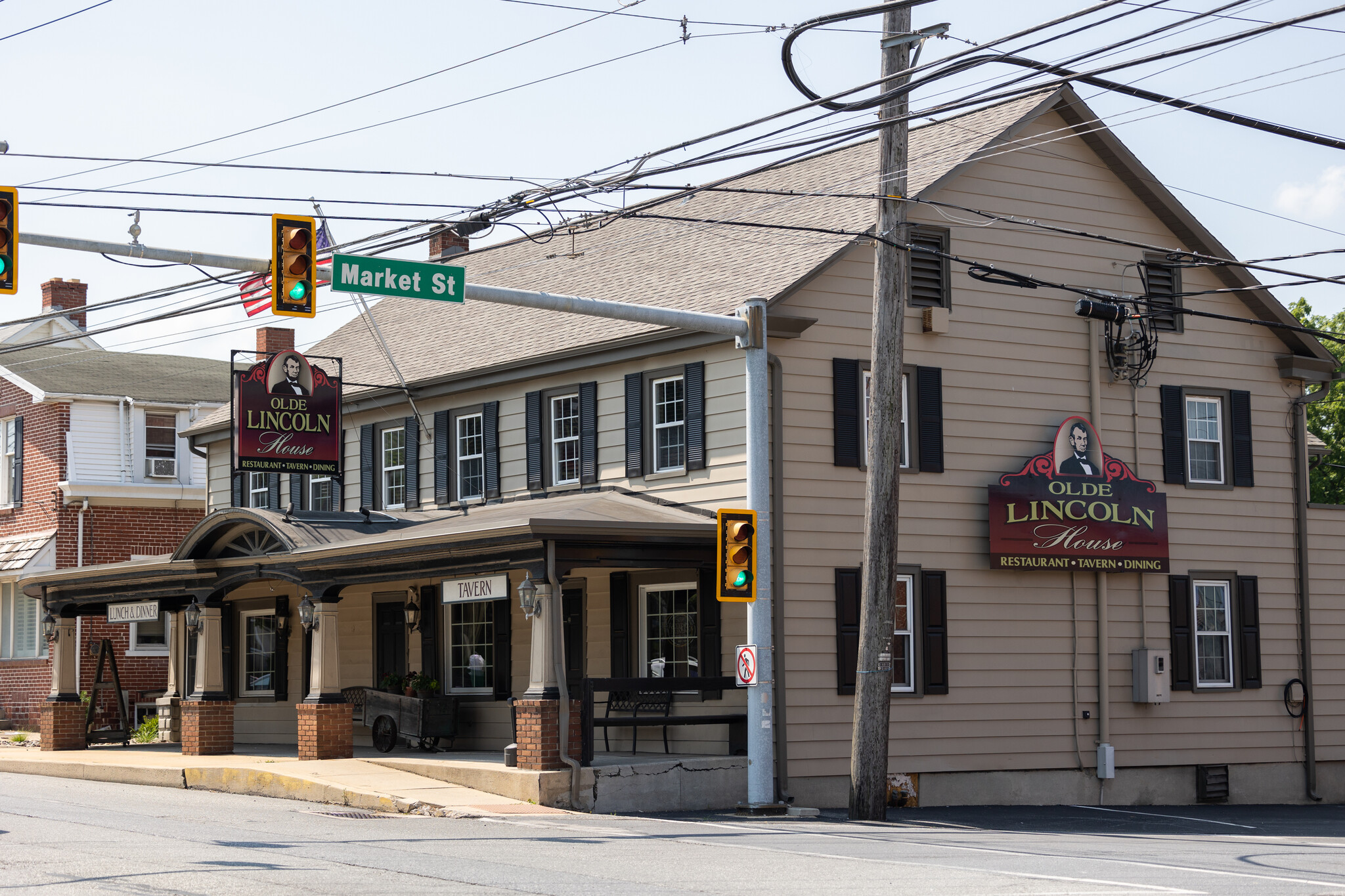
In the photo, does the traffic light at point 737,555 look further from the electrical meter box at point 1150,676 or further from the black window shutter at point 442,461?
the black window shutter at point 442,461

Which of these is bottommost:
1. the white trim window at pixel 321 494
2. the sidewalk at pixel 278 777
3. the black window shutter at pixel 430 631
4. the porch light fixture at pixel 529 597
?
the sidewalk at pixel 278 777

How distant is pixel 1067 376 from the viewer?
22.3 metres

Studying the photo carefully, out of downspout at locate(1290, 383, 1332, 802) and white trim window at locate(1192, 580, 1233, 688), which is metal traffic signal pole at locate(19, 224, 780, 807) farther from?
downspout at locate(1290, 383, 1332, 802)

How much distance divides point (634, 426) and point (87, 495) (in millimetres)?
17210

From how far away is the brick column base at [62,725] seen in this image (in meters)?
27.1

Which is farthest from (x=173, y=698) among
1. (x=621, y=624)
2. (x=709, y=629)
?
(x=709, y=629)

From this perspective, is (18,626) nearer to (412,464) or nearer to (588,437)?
(412,464)

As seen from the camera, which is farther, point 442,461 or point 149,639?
point 149,639

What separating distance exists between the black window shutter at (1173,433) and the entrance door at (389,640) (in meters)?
12.3

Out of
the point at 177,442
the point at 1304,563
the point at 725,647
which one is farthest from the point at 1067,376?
the point at 177,442

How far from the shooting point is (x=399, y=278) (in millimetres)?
15102

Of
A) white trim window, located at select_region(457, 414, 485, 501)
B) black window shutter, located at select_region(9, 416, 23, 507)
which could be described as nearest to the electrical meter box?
white trim window, located at select_region(457, 414, 485, 501)

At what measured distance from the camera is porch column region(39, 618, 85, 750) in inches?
1068

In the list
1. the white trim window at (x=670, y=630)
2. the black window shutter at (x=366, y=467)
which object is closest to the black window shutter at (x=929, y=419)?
the white trim window at (x=670, y=630)
